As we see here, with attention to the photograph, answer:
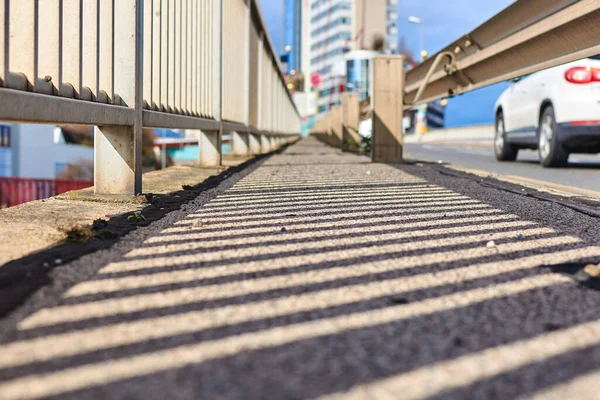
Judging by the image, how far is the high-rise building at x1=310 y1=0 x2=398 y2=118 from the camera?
432 feet

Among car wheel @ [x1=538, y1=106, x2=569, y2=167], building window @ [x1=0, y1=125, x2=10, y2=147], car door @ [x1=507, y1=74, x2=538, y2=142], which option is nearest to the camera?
car wheel @ [x1=538, y1=106, x2=569, y2=167]

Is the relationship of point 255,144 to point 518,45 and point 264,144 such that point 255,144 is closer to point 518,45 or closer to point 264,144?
point 264,144

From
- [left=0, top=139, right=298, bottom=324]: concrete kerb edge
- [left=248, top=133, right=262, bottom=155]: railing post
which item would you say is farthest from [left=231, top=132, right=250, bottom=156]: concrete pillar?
[left=0, top=139, right=298, bottom=324]: concrete kerb edge

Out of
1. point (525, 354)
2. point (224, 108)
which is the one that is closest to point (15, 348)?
point (525, 354)

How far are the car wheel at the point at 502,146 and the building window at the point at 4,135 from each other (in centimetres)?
3290

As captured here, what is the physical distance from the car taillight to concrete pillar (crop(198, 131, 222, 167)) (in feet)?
14.6

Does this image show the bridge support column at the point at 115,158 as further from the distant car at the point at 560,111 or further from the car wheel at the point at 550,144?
the car wheel at the point at 550,144

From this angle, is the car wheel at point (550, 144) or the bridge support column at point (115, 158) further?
the car wheel at point (550, 144)

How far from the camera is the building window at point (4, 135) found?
4007 centimetres

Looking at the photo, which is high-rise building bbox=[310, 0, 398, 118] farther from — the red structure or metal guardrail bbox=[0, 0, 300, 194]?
metal guardrail bbox=[0, 0, 300, 194]

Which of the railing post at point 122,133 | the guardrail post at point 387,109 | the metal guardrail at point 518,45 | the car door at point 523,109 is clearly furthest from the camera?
the guardrail post at point 387,109

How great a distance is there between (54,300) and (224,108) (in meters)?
8.33

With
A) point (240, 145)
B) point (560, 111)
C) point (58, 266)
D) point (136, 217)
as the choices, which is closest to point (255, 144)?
point (240, 145)

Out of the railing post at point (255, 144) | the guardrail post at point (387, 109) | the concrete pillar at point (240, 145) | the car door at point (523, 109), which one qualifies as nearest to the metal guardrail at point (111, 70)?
the guardrail post at point (387, 109)
